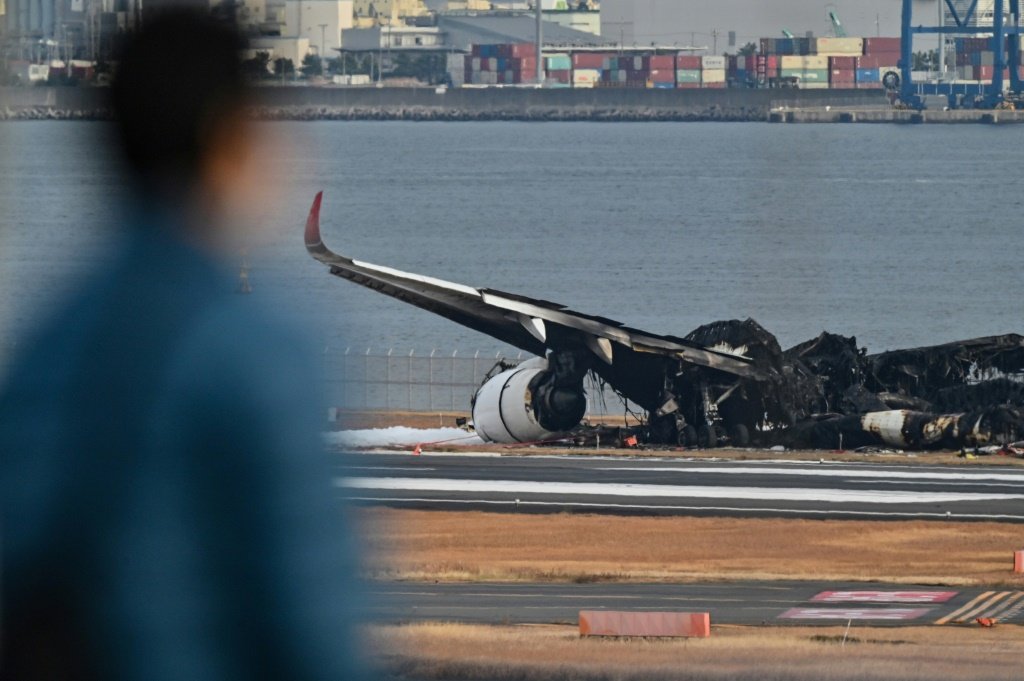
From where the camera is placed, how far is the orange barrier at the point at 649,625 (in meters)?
25.9

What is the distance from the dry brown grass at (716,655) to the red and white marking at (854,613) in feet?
3.77

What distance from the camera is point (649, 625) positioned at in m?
26.0

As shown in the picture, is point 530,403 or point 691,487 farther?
point 530,403

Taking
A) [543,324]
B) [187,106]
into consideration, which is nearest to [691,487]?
[543,324]

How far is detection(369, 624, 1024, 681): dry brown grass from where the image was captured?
2336 centimetres

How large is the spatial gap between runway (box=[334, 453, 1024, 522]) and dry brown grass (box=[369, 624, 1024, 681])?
13064 mm

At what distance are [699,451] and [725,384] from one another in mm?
2200

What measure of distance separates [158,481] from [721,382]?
1896 inches

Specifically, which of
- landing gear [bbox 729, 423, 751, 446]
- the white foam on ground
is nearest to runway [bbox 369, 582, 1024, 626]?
landing gear [bbox 729, 423, 751, 446]

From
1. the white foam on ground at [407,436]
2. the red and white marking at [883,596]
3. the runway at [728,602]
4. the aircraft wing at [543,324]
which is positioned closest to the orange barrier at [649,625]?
the runway at [728,602]

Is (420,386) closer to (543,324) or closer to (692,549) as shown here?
(543,324)

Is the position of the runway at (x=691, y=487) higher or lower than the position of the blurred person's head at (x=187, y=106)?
lower

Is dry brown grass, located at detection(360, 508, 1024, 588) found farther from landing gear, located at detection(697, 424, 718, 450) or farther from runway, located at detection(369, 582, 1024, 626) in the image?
landing gear, located at detection(697, 424, 718, 450)

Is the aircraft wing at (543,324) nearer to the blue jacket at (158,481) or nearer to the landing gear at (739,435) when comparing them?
the landing gear at (739,435)
